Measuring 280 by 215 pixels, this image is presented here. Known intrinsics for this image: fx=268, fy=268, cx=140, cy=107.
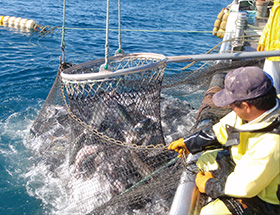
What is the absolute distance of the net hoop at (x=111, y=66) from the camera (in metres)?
3.16

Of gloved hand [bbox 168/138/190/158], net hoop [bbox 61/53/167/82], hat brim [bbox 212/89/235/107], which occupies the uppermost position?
hat brim [bbox 212/89/235/107]

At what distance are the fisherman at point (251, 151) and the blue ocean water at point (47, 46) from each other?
2.79m

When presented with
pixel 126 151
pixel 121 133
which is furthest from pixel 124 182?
pixel 121 133

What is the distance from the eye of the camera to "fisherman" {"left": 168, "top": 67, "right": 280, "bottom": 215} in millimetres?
1959

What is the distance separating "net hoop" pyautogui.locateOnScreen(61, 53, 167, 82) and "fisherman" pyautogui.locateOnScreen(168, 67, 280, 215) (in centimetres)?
122

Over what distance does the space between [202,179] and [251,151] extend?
548mm

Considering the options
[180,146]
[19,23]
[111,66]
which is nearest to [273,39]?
[111,66]

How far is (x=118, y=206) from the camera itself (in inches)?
122

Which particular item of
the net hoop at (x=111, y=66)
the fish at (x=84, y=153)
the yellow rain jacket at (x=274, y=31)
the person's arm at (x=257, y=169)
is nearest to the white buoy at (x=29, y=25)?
the net hoop at (x=111, y=66)

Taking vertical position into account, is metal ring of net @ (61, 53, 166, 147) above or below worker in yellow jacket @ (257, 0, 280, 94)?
below

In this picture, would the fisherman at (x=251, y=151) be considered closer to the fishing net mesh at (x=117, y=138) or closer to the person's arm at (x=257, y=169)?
the person's arm at (x=257, y=169)

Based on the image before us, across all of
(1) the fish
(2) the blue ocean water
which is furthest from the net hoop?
(2) the blue ocean water

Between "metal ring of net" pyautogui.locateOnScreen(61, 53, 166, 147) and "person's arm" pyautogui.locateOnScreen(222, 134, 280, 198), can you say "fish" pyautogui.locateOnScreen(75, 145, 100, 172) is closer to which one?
"metal ring of net" pyautogui.locateOnScreen(61, 53, 166, 147)

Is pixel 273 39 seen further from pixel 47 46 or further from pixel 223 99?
pixel 47 46
